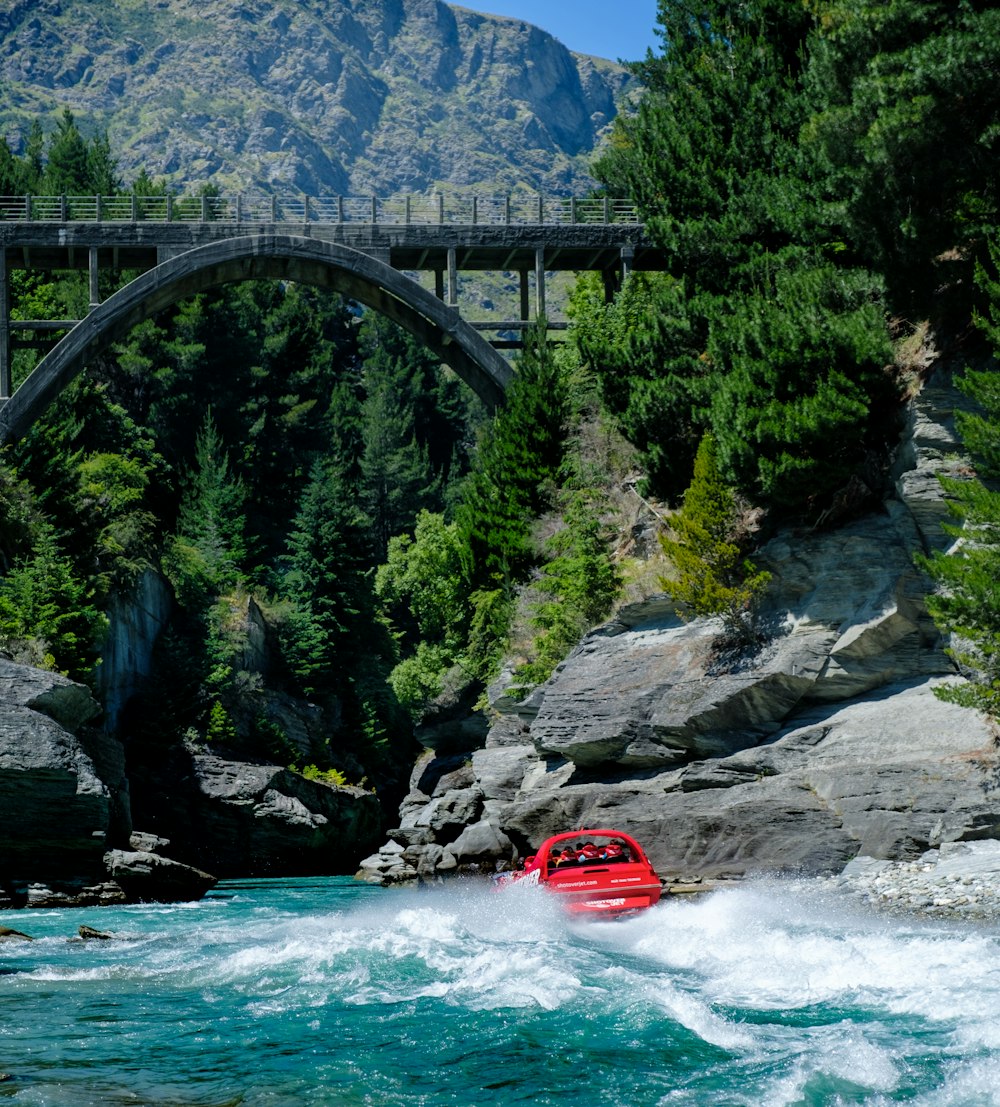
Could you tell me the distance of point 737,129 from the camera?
1470 inches

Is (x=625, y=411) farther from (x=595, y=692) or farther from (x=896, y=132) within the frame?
(x=896, y=132)

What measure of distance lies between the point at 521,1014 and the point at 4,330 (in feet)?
121

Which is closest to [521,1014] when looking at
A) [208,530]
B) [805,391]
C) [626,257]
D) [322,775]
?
[805,391]

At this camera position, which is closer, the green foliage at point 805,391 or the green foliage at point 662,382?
the green foliage at point 805,391

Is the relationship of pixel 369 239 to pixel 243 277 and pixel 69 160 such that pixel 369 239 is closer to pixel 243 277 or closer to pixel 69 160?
pixel 243 277

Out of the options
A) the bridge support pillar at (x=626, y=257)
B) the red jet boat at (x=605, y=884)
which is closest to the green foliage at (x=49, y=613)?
the red jet boat at (x=605, y=884)

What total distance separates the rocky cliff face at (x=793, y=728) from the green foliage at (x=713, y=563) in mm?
624

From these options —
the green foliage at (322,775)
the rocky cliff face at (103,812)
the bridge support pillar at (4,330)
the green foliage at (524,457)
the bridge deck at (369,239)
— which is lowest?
the green foliage at (322,775)

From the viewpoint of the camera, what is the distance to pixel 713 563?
104 feet

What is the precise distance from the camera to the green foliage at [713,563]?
31406 millimetres

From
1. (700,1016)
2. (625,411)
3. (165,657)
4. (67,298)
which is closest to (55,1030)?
(700,1016)

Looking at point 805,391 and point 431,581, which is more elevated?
point 805,391

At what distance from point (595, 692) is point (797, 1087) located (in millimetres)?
21321

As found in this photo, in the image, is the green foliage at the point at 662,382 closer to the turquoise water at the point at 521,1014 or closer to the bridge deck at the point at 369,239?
the bridge deck at the point at 369,239
